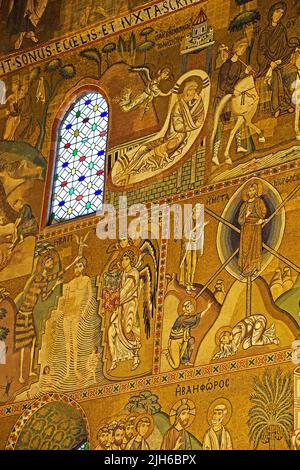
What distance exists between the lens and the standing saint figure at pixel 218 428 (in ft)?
58.7

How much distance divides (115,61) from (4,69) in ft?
6.89

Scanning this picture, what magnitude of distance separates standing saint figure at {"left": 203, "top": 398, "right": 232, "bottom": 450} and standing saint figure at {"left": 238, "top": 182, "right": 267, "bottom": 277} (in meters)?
1.62

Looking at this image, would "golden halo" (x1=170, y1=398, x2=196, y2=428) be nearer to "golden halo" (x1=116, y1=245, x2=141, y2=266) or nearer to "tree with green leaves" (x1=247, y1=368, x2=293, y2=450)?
"tree with green leaves" (x1=247, y1=368, x2=293, y2=450)

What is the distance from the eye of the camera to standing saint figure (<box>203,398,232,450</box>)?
17.9 m

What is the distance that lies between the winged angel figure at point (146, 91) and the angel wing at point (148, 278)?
2139 mm

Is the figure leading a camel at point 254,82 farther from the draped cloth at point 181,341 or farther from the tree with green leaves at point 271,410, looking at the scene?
the tree with green leaves at point 271,410

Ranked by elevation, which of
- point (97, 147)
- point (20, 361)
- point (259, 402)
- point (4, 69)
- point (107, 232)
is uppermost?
point (4, 69)

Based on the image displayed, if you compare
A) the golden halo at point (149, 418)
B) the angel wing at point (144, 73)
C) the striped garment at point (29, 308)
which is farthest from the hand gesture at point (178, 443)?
the angel wing at point (144, 73)

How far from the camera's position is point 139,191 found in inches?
799

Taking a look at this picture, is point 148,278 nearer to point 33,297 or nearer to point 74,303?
point 74,303

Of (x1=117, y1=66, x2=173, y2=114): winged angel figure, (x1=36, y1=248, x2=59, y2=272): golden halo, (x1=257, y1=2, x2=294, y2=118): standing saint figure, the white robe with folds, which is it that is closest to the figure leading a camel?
(x1=257, y1=2, x2=294, y2=118): standing saint figure
